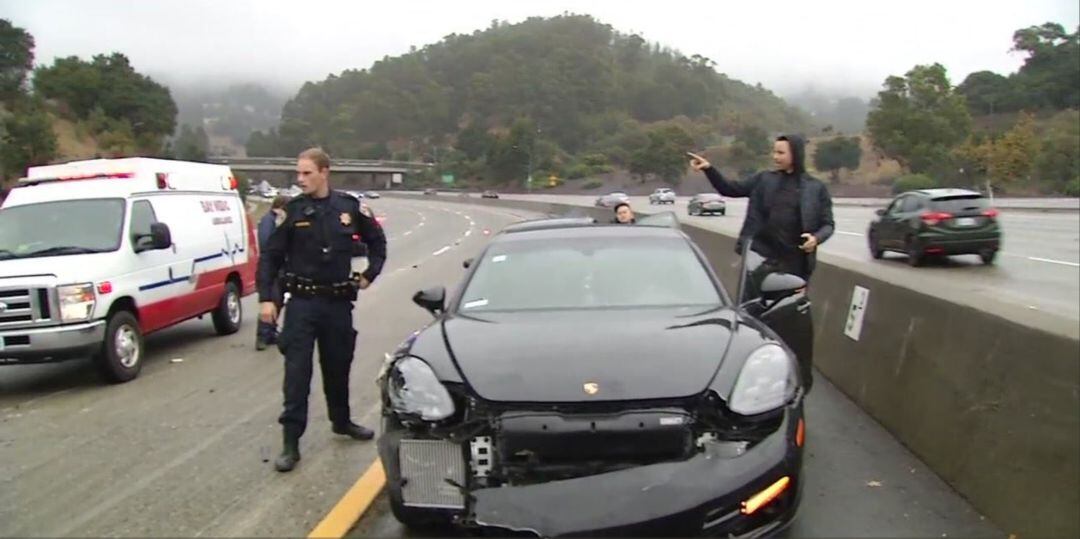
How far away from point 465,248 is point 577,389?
23.7 meters

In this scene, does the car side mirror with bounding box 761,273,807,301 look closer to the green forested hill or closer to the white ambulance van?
the white ambulance van

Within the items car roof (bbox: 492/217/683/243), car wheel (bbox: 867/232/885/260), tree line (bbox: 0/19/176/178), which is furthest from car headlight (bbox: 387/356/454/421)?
tree line (bbox: 0/19/176/178)

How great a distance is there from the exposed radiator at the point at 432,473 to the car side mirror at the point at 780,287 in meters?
2.35

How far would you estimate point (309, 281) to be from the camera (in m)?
5.33

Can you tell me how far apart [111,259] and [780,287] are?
6309 millimetres

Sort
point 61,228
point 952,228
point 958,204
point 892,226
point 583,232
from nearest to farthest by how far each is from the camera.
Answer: point 583,232
point 61,228
point 952,228
point 958,204
point 892,226

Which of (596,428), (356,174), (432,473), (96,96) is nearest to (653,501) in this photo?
(596,428)

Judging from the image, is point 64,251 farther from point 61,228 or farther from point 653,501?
point 653,501

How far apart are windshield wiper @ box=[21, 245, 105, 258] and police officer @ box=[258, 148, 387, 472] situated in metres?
3.87

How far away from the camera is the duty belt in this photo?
5328 mm

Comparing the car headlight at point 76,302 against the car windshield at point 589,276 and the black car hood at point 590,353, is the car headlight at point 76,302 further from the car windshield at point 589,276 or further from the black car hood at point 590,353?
the black car hood at point 590,353

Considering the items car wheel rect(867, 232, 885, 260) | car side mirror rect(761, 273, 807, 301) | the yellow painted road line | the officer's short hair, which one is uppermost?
the officer's short hair


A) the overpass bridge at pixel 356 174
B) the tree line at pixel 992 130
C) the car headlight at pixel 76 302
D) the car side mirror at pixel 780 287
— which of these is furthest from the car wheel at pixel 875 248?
the overpass bridge at pixel 356 174

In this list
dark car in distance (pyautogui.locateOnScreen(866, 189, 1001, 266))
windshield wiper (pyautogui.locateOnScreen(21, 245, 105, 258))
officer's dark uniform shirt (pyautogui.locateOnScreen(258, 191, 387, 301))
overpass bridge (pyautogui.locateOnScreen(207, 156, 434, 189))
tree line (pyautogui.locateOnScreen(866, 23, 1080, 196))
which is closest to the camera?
officer's dark uniform shirt (pyautogui.locateOnScreen(258, 191, 387, 301))
